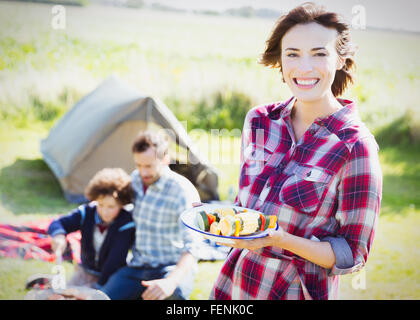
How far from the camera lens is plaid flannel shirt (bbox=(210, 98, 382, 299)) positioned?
133cm

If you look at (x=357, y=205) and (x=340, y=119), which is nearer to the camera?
(x=357, y=205)

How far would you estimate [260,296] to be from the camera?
150 centimetres

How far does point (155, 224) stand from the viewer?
2863mm

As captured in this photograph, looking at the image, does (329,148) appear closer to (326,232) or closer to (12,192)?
(326,232)

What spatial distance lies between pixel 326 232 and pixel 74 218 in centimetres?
197

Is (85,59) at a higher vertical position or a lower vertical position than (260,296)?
higher

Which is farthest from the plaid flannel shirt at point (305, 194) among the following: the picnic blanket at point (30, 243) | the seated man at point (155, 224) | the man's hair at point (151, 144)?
the picnic blanket at point (30, 243)

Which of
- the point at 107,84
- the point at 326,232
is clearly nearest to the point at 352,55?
the point at 326,232

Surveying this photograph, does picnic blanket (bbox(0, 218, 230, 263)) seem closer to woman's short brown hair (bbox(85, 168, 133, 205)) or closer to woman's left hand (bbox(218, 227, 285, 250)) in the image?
woman's short brown hair (bbox(85, 168, 133, 205))

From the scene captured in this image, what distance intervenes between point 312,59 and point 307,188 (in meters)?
0.41

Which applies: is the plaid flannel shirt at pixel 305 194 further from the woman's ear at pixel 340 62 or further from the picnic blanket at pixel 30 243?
the picnic blanket at pixel 30 243

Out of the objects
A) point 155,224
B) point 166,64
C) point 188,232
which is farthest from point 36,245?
point 166,64

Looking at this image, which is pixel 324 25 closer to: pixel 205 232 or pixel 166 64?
pixel 205 232

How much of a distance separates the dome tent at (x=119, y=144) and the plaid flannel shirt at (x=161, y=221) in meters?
1.56
